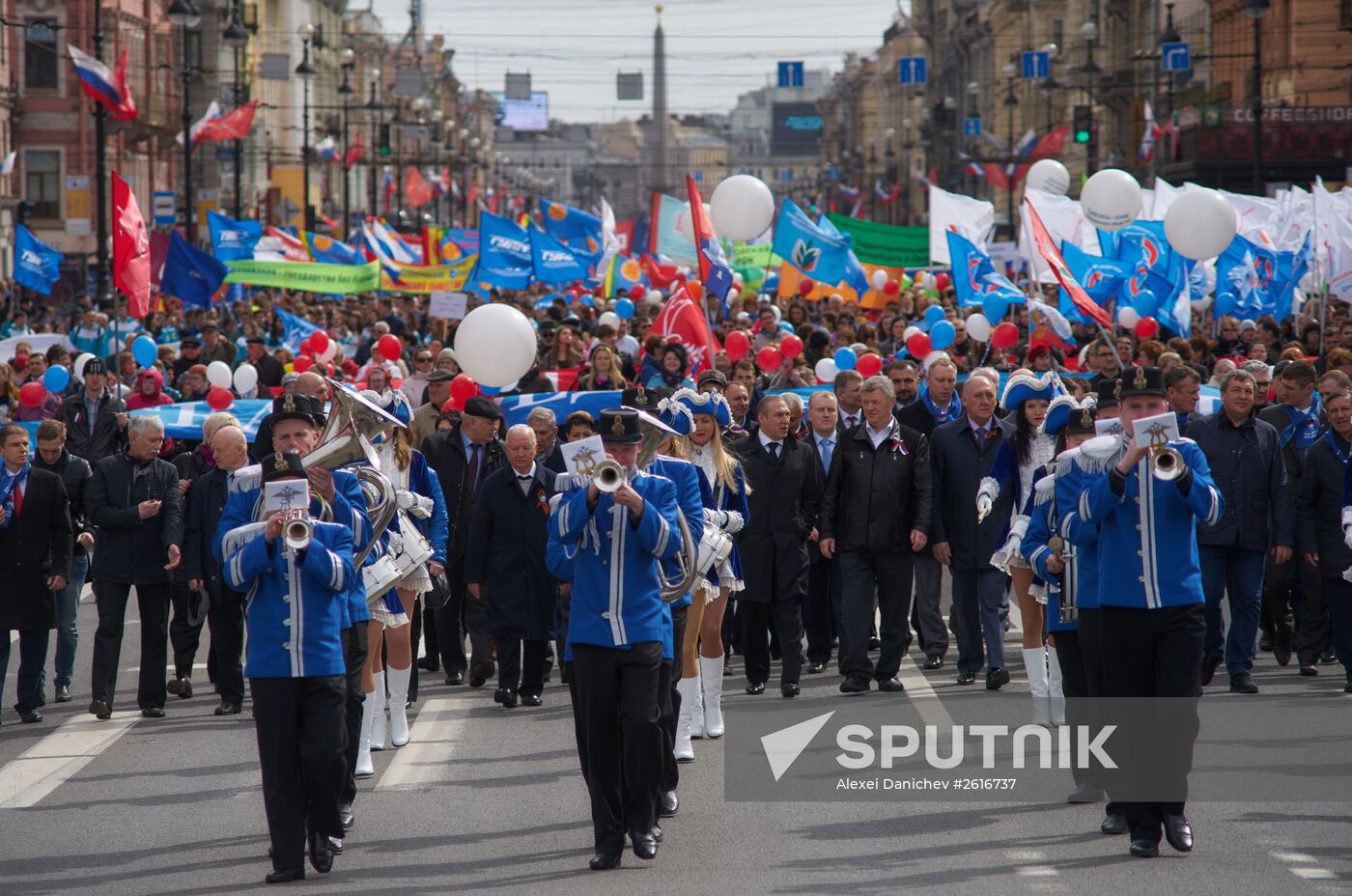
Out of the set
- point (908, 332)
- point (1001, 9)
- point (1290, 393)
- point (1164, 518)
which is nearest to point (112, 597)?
point (1164, 518)

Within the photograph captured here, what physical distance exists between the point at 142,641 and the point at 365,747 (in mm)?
2341

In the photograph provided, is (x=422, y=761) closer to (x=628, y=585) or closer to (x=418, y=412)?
(x=628, y=585)

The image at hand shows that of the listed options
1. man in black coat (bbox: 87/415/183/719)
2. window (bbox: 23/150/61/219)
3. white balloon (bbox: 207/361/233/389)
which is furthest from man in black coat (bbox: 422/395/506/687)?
window (bbox: 23/150/61/219)

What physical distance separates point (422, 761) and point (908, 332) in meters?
9.80

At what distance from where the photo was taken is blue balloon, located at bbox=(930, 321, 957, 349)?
19.5 meters

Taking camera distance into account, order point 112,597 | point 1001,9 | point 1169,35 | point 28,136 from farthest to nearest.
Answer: point 1001,9 → point 28,136 → point 1169,35 → point 112,597

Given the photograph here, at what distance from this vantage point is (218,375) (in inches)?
658

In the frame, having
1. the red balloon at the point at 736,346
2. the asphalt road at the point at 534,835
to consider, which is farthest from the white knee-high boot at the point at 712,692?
the red balloon at the point at 736,346

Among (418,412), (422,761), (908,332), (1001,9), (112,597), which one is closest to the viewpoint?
(422,761)

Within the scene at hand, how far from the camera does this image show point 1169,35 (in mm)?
44969

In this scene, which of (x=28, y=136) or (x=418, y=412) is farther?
(x=28, y=136)

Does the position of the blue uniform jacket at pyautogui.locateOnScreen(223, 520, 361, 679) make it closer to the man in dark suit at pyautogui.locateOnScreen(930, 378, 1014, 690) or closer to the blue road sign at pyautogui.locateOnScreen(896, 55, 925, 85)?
the man in dark suit at pyautogui.locateOnScreen(930, 378, 1014, 690)

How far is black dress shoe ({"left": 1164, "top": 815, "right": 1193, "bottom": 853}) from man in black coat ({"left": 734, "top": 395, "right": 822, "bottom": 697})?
401 centimetres

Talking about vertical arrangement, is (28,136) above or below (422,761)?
above
